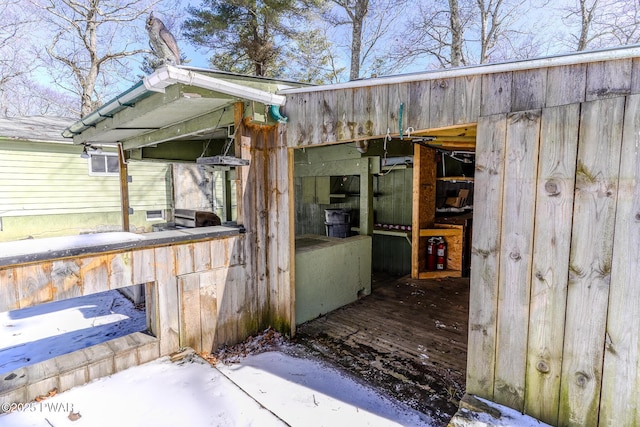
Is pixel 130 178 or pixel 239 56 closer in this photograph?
pixel 130 178

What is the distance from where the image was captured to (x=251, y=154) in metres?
3.50

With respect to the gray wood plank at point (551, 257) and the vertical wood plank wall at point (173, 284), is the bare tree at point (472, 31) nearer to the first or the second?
the gray wood plank at point (551, 257)

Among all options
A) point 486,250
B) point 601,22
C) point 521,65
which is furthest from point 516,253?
point 601,22

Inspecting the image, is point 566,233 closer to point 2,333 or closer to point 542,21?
point 2,333

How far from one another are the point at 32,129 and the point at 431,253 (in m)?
9.65

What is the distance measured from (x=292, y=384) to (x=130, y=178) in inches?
324

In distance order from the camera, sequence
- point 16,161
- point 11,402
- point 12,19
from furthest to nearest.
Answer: point 12,19 → point 16,161 → point 11,402

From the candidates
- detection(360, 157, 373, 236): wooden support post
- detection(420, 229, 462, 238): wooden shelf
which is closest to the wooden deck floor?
detection(420, 229, 462, 238): wooden shelf

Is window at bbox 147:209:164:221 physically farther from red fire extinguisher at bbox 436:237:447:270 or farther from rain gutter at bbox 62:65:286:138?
red fire extinguisher at bbox 436:237:447:270

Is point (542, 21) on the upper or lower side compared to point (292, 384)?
upper

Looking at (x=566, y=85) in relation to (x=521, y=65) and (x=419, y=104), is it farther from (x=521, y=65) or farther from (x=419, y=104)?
(x=419, y=104)

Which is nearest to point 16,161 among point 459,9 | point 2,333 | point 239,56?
point 2,333

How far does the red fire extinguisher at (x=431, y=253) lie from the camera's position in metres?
5.86

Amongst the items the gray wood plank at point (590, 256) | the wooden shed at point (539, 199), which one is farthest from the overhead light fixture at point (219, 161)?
the gray wood plank at point (590, 256)
